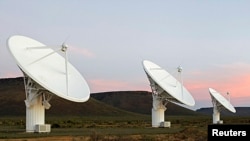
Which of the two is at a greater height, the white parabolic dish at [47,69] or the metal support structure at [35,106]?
the white parabolic dish at [47,69]

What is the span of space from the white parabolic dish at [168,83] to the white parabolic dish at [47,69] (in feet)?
59.9

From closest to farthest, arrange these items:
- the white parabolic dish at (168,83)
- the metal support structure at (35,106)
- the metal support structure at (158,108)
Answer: the metal support structure at (35,106)
the white parabolic dish at (168,83)
the metal support structure at (158,108)

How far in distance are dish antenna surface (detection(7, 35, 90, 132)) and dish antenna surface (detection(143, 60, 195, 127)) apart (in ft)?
60.8

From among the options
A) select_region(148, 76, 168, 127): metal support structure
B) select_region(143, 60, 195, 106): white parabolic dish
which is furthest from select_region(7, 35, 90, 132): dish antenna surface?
select_region(148, 76, 168, 127): metal support structure

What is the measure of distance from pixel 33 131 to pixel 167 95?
25.3m

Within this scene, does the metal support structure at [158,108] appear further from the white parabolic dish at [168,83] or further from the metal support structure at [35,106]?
the metal support structure at [35,106]

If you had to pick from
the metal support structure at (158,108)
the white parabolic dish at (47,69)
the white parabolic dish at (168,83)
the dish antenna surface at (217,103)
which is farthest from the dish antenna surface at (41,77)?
the dish antenna surface at (217,103)

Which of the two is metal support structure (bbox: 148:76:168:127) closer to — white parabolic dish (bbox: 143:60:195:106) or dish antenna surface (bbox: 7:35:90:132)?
white parabolic dish (bbox: 143:60:195:106)

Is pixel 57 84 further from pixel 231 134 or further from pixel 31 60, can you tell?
pixel 231 134

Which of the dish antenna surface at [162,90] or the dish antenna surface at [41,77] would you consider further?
the dish antenna surface at [162,90]

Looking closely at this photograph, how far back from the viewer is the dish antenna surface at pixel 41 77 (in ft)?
131

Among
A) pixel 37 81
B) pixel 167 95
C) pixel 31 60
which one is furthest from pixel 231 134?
pixel 167 95

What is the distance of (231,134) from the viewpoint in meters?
9.91

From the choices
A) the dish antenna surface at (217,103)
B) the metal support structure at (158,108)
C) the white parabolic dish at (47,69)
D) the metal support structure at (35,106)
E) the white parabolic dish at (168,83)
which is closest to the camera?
the white parabolic dish at (47,69)
